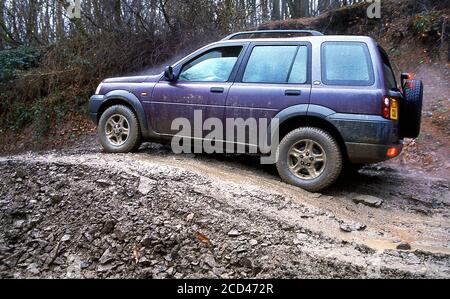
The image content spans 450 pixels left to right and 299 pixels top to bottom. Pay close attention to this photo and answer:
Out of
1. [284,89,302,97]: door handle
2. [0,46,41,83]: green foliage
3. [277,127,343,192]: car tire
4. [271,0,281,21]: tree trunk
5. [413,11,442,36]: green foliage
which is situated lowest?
[277,127,343,192]: car tire

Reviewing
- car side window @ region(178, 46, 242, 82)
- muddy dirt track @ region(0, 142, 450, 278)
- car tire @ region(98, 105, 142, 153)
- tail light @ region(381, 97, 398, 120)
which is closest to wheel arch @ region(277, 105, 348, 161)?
tail light @ region(381, 97, 398, 120)

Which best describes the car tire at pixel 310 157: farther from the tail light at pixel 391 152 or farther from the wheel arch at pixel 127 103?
the wheel arch at pixel 127 103

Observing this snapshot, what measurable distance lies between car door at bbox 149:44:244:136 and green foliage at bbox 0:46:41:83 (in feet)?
25.2

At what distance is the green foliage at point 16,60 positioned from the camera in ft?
36.0

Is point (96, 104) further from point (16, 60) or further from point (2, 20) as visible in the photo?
point (2, 20)

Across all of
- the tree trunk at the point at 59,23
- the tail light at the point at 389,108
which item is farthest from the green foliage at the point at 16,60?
the tail light at the point at 389,108

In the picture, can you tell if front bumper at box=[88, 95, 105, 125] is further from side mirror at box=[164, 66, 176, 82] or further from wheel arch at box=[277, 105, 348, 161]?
wheel arch at box=[277, 105, 348, 161]

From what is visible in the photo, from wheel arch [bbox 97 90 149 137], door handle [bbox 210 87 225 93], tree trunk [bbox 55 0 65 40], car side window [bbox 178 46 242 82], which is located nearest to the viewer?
door handle [bbox 210 87 225 93]

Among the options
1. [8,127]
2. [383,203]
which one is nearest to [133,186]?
[383,203]

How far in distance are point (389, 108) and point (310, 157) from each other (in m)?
1.02

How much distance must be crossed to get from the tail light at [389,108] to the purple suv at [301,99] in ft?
0.04

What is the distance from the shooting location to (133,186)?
4156 millimetres

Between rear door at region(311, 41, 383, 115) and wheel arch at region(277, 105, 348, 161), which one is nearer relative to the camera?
rear door at region(311, 41, 383, 115)

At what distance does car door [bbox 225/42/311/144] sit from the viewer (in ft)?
15.1
